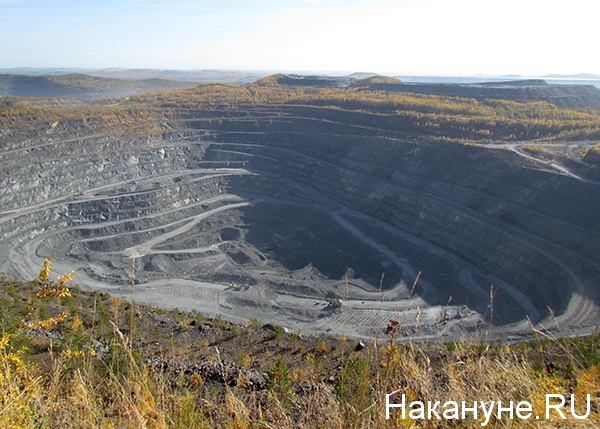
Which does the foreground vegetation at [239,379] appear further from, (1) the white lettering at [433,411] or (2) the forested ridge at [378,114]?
(2) the forested ridge at [378,114]

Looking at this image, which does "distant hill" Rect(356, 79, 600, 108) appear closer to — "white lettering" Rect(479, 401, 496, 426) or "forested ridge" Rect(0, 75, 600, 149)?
"forested ridge" Rect(0, 75, 600, 149)

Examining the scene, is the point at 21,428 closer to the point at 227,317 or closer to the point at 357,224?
the point at 227,317

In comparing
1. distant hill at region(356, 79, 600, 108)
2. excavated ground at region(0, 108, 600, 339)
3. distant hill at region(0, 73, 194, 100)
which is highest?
distant hill at region(356, 79, 600, 108)

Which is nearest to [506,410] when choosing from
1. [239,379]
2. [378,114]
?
[239,379]

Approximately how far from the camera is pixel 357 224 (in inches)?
1617

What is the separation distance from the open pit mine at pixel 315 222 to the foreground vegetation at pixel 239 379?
9242 millimetres

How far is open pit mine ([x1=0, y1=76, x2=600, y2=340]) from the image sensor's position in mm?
28906

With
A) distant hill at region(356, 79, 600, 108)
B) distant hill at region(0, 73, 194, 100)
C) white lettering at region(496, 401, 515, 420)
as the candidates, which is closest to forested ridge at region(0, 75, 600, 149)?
distant hill at region(356, 79, 600, 108)

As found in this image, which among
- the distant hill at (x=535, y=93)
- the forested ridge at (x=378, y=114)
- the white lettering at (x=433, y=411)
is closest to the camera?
the white lettering at (x=433, y=411)

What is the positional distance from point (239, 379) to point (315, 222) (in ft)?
108

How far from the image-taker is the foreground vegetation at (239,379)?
3838mm

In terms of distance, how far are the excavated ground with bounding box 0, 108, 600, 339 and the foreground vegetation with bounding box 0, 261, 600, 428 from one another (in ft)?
36.0

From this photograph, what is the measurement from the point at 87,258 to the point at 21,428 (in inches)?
1423

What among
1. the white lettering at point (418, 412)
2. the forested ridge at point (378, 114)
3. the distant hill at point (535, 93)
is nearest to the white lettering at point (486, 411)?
the white lettering at point (418, 412)
